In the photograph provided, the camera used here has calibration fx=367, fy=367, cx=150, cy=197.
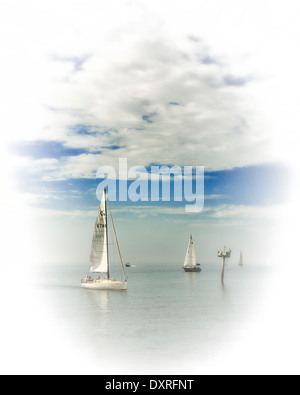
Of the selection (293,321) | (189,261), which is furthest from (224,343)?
(189,261)

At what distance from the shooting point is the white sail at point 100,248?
3762 cm

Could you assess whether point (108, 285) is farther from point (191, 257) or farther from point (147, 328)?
point (191, 257)

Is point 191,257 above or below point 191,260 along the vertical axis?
above

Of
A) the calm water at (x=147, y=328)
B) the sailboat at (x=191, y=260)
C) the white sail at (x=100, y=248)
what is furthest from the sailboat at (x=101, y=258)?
the sailboat at (x=191, y=260)

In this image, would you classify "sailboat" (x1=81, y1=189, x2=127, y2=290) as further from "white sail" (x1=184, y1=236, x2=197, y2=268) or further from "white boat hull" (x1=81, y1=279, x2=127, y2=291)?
"white sail" (x1=184, y1=236, x2=197, y2=268)

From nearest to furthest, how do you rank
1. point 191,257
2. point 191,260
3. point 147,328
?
point 147,328
point 191,257
point 191,260

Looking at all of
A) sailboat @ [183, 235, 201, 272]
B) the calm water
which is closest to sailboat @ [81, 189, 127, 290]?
the calm water

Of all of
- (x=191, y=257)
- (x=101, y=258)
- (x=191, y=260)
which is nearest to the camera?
(x=101, y=258)

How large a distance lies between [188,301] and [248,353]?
60.8ft

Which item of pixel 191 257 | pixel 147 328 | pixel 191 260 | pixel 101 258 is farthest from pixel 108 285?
pixel 191 260

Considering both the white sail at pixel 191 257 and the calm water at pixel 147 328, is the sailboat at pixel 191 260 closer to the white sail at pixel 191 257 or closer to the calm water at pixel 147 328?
the white sail at pixel 191 257

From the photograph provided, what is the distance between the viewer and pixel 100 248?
39.0m
